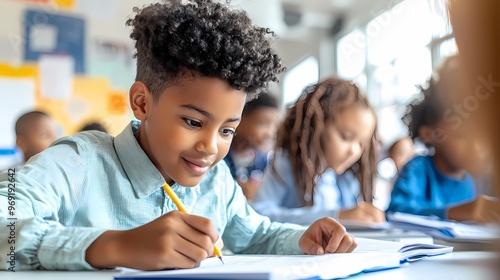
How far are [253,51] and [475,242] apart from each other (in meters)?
0.37

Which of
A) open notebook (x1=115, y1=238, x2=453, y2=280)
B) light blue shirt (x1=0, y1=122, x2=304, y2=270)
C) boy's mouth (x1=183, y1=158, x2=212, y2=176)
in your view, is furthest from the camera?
boy's mouth (x1=183, y1=158, x2=212, y2=176)

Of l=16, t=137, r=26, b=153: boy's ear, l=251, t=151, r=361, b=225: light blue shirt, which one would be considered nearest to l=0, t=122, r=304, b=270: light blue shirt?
l=16, t=137, r=26, b=153: boy's ear

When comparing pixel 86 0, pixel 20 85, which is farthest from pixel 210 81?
pixel 20 85

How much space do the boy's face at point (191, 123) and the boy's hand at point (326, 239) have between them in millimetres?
143

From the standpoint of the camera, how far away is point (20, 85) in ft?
7.54

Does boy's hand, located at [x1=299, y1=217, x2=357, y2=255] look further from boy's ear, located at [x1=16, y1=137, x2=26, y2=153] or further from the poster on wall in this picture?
the poster on wall

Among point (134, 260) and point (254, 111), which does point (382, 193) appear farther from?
point (134, 260)

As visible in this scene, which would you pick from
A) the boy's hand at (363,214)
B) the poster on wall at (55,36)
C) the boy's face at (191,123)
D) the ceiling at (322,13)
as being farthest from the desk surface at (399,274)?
the poster on wall at (55,36)

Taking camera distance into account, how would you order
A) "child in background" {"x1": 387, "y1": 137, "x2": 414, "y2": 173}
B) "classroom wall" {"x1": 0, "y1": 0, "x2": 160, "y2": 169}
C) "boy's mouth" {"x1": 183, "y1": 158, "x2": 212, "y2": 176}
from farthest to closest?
"child in background" {"x1": 387, "y1": 137, "x2": 414, "y2": 173} < "classroom wall" {"x1": 0, "y1": 0, "x2": 160, "y2": 169} < "boy's mouth" {"x1": 183, "y1": 158, "x2": 212, "y2": 176}

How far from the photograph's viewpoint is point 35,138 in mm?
919

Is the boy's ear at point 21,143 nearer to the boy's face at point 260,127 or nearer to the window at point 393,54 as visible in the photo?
the window at point 393,54

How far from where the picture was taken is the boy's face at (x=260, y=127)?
6.44 ft

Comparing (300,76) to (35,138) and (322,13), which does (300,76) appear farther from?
(322,13)

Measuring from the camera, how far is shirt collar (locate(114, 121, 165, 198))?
683mm
